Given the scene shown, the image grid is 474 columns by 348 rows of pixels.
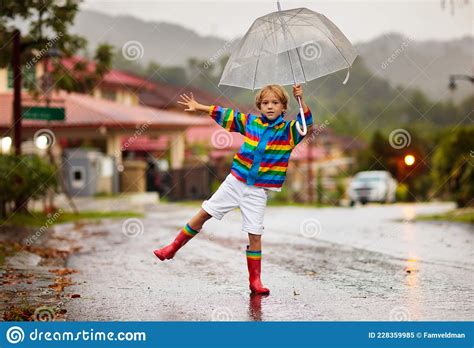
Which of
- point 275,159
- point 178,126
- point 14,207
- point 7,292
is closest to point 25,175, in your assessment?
point 14,207

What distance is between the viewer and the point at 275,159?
20.2ft

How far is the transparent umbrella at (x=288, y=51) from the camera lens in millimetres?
6371

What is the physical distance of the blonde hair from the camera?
6164 mm

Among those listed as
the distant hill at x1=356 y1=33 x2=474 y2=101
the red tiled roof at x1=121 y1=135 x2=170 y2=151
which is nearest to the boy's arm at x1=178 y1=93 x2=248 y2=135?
the red tiled roof at x1=121 y1=135 x2=170 y2=151

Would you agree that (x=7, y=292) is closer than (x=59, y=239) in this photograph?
Yes

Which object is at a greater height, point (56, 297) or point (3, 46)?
point (3, 46)

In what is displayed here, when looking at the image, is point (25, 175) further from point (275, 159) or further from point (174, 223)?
point (275, 159)

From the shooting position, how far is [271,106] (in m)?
6.13

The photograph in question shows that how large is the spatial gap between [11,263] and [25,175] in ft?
20.6

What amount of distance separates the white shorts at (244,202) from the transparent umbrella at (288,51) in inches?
30.4

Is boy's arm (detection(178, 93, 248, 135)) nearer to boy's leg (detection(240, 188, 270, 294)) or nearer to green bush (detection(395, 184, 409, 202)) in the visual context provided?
boy's leg (detection(240, 188, 270, 294))

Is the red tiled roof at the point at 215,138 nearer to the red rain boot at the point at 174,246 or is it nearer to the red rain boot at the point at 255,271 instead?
the red rain boot at the point at 174,246

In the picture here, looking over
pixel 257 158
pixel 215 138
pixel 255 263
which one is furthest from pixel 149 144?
pixel 257 158

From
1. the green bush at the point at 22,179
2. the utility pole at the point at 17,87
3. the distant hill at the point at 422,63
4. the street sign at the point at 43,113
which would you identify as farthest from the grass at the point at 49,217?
the distant hill at the point at 422,63
